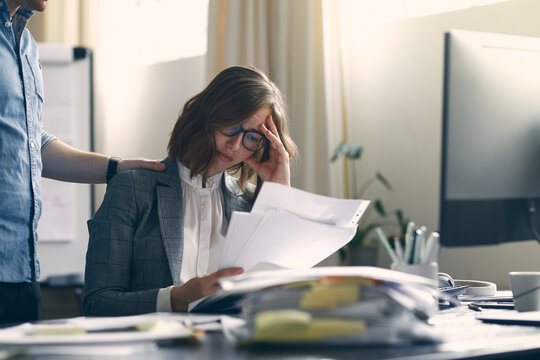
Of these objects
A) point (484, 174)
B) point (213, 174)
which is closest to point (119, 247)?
point (213, 174)

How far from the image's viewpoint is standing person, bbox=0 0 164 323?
5.29 ft

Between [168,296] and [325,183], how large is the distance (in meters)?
1.87

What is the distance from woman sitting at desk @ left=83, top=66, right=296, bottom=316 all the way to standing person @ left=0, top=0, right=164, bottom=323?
9 centimetres

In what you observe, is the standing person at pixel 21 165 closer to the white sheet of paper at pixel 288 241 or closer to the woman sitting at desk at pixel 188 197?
the woman sitting at desk at pixel 188 197

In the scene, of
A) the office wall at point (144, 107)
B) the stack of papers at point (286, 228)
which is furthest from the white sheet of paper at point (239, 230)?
the office wall at point (144, 107)

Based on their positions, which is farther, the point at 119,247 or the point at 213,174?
the point at 213,174

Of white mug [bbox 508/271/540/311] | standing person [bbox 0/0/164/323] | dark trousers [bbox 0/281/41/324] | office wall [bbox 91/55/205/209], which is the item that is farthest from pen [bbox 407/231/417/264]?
office wall [bbox 91/55/205/209]

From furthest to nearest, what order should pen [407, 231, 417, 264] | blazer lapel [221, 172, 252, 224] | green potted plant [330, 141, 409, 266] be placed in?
1. green potted plant [330, 141, 409, 266]
2. blazer lapel [221, 172, 252, 224]
3. pen [407, 231, 417, 264]

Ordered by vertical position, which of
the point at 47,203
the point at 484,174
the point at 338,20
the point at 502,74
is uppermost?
the point at 338,20

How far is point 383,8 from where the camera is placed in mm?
3102

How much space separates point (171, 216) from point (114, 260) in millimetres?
170

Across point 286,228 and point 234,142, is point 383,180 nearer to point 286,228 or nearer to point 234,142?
point 234,142

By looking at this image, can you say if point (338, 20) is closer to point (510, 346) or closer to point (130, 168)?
point (130, 168)

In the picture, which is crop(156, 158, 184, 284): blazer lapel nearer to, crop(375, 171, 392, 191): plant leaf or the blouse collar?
the blouse collar
